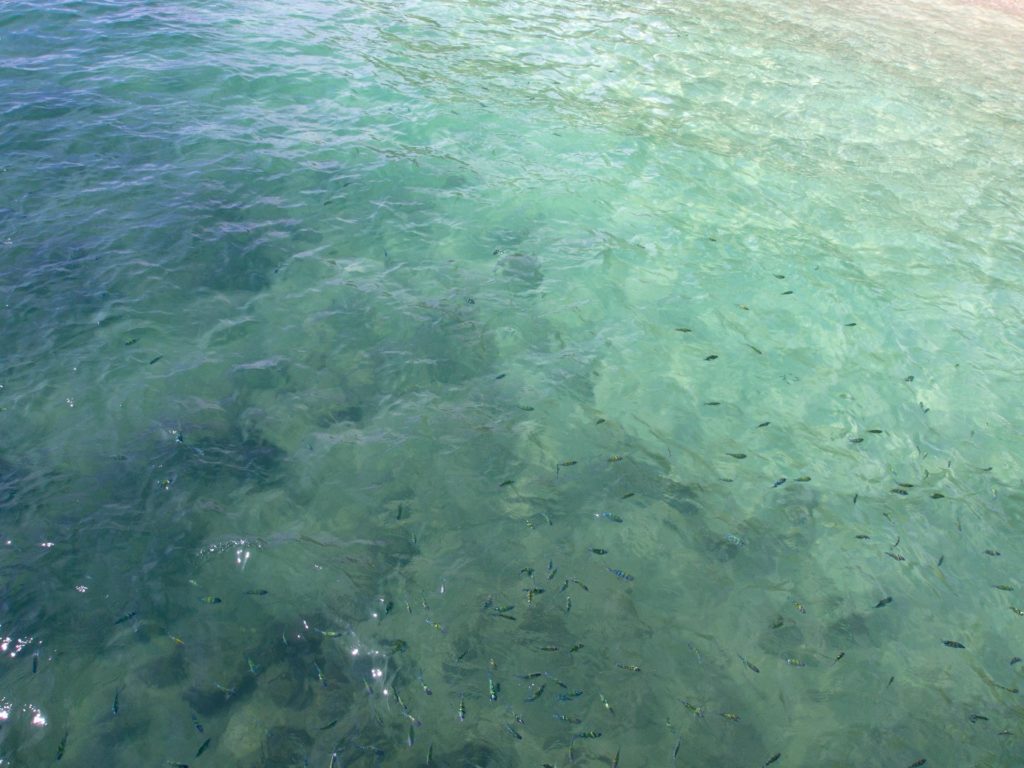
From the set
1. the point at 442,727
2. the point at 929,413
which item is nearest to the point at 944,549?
the point at 929,413

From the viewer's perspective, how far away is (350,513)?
9883mm

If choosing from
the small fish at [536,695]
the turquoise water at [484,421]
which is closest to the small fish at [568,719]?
the turquoise water at [484,421]

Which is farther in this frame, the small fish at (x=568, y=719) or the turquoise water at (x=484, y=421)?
the turquoise water at (x=484, y=421)

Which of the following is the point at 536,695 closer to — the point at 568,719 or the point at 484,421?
the point at 568,719

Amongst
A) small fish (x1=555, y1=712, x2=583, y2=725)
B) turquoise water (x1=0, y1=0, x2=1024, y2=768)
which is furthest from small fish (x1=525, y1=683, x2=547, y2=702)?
small fish (x1=555, y1=712, x2=583, y2=725)

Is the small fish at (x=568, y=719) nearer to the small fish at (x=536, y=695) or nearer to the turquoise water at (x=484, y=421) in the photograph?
the turquoise water at (x=484, y=421)

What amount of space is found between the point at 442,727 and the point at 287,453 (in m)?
4.85

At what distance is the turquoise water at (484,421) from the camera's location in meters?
8.13

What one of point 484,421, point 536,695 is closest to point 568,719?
point 536,695

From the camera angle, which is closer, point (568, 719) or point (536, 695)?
point (568, 719)

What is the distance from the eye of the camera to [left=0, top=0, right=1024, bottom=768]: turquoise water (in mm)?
8133

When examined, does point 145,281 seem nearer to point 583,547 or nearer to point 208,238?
point 208,238

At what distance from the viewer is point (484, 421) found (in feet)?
37.5

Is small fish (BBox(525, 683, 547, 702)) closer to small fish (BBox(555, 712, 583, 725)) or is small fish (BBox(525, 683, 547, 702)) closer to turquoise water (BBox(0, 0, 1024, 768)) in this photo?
turquoise water (BBox(0, 0, 1024, 768))
